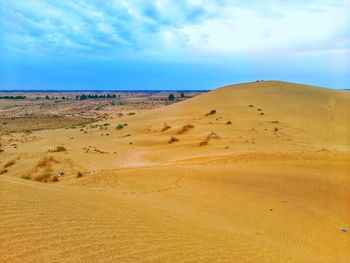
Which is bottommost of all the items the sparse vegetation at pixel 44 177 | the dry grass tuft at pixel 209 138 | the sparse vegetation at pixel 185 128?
the sparse vegetation at pixel 44 177

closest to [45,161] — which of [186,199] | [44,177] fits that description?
[44,177]

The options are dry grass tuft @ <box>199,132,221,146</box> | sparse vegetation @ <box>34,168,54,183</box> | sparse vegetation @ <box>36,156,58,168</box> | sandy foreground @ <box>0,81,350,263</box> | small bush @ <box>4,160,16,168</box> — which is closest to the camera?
sandy foreground @ <box>0,81,350,263</box>

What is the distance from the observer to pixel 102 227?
16.1ft

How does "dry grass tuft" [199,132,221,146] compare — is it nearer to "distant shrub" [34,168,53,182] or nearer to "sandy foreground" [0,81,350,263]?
"sandy foreground" [0,81,350,263]

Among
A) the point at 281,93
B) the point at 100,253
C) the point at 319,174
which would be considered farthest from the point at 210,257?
the point at 281,93

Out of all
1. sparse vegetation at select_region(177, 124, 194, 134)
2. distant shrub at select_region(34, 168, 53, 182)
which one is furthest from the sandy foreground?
distant shrub at select_region(34, 168, 53, 182)

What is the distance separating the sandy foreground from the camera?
4473mm

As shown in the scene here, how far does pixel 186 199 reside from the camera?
8898 mm

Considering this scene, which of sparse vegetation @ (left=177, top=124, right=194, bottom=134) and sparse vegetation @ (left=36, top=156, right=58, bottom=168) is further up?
sparse vegetation @ (left=177, top=124, right=194, bottom=134)

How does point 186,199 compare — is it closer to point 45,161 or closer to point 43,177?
point 43,177

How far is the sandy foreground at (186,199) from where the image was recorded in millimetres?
4473

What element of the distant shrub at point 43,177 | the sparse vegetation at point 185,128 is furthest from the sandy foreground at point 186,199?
the distant shrub at point 43,177

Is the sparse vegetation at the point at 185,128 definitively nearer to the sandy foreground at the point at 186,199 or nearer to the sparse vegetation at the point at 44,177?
the sandy foreground at the point at 186,199

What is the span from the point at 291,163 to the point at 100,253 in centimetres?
1040
